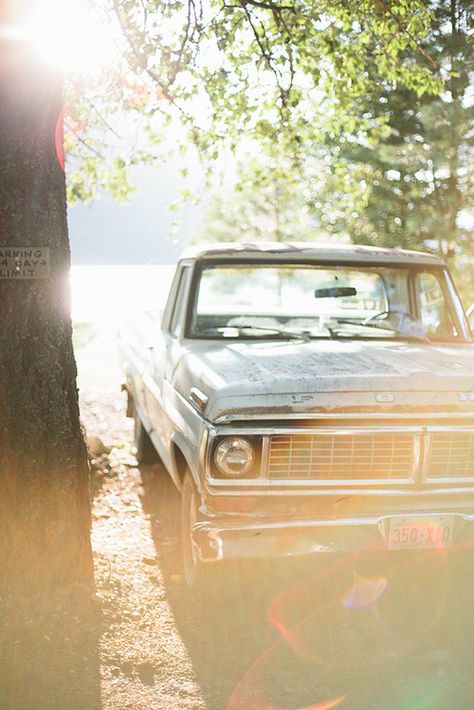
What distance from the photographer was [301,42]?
334 inches

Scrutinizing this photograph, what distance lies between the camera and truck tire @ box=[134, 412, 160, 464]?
716 cm

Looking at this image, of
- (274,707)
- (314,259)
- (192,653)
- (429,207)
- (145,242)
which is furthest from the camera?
(145,242)

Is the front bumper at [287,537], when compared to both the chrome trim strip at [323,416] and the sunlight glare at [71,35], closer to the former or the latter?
the chrome trim strip at [323,416]

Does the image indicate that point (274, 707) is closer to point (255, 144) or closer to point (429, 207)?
point (255, 144)

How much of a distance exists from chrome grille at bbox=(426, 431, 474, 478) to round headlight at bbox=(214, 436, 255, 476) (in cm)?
96

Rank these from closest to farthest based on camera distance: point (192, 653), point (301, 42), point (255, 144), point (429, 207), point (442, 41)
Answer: point (192, 653)
point (301, 42)
point (255, 144)
point (442, 41)
point (429, 207)

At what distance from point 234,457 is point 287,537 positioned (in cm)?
46

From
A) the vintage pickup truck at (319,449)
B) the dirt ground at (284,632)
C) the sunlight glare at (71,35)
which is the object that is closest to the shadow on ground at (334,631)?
the dirt ground at (284,632)

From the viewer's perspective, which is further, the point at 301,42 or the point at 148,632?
the point at 301,42

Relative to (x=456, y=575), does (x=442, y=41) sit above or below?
above

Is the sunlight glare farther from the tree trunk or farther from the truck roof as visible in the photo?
the truck roof

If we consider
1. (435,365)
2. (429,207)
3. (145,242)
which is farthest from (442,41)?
(145,242)

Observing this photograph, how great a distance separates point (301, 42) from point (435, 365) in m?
5.08

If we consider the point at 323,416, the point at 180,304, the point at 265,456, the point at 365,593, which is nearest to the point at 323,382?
the point at 323,416
